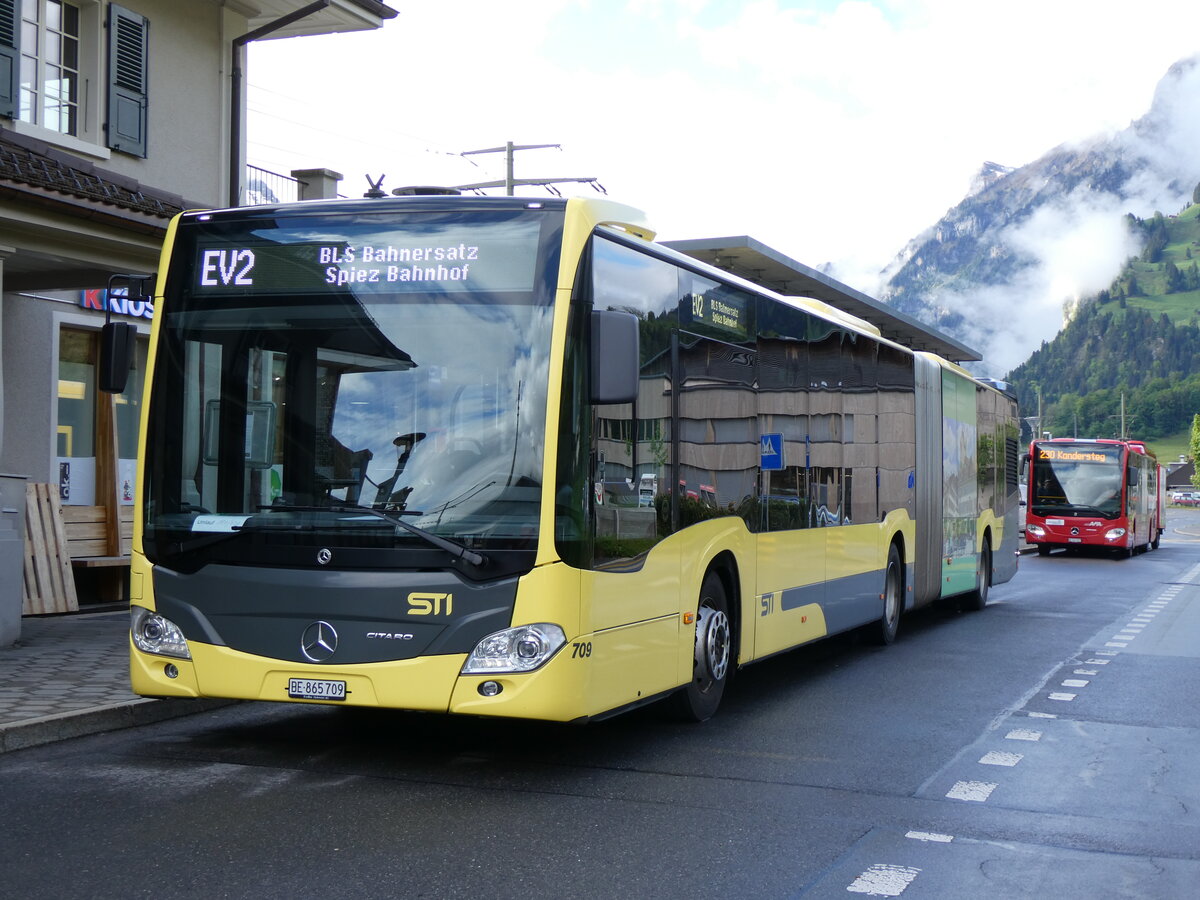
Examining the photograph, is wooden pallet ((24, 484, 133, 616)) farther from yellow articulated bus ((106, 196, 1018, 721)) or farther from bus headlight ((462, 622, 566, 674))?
bus headlight ((462, 622, 566, 674))

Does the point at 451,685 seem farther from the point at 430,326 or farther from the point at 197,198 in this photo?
the point at 197,198

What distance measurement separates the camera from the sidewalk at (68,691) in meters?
7.83

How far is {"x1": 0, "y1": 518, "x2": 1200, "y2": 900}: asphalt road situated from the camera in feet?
17.3

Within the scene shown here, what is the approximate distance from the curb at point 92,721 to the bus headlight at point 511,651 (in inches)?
103

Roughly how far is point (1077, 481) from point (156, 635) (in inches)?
1297

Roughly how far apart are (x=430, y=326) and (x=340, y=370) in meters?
0.49

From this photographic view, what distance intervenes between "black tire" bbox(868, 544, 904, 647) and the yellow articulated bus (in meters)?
5.60

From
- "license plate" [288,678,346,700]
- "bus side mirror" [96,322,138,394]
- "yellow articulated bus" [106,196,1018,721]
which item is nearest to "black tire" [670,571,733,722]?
"yellow articulated bus" [106,196,1018,721]

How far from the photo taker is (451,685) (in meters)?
6.65

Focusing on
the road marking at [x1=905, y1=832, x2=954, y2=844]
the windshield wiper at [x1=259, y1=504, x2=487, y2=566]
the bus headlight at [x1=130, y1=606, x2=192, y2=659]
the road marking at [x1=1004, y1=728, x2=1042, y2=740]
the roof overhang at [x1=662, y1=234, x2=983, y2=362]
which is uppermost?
the roof overhang at [x1=662, y1=234, x2=983, y2=362]

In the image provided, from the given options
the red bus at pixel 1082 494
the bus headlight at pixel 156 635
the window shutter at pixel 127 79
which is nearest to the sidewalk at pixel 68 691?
the bus headlight at pixel 156 635

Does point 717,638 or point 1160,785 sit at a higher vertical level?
point 717,638

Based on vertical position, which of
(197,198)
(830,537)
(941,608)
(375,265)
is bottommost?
(941,608)

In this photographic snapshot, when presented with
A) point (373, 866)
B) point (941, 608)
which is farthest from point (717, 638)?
point (941, 608)
